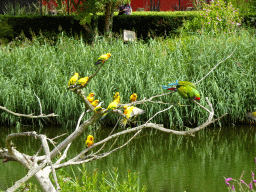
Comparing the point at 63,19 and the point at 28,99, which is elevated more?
the point at 63,19

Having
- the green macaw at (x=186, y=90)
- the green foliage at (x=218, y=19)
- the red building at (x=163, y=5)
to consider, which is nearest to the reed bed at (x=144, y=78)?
the green foliage at (x=218, y=19)

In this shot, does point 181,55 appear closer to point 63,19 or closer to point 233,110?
point 233,110

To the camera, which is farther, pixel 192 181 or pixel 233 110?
pixel 233 110

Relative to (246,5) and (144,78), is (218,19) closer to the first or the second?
(144,78)

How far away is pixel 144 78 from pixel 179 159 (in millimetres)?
2180

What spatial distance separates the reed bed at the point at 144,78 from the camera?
6164 mm

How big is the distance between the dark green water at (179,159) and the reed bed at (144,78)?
1.24ft

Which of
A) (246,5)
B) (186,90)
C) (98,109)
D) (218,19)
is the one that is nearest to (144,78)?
(186,90)

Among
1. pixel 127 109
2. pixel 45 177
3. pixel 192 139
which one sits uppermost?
pixel 127 109

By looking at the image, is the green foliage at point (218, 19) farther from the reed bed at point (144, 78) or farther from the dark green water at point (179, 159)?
the dark green water at point (179, 159)

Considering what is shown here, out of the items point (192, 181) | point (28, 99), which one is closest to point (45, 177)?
point (192, 181)

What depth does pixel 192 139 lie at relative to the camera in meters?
5.82

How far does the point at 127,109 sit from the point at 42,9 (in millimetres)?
13402

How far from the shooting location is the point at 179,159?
4.78 m
